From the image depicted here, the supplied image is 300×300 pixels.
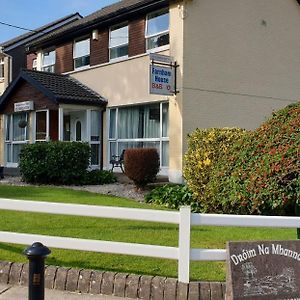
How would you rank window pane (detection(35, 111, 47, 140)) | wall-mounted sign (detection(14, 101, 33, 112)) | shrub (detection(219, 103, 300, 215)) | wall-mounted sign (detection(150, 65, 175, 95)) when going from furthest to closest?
window pane (detection(35, 111, 47, 140)) → wall-mounted sign (detection(14, 101, 33, 112)) → wall-mounted sign (detection(150, 65, 175, 95)) → shrub (detection(219, 103, 300, 215))

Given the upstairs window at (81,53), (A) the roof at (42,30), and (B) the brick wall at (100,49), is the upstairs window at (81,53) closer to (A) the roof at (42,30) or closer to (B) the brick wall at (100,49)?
(B) the brick wall at (100,49)

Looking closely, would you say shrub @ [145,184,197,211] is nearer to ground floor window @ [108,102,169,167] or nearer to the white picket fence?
ground floor window @ [108,102,169,167]

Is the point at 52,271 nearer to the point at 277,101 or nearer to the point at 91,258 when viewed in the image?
the point at 91,258

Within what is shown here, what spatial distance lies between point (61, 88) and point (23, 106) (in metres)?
2.17

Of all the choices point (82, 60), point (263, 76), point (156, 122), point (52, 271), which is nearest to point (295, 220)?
point (52, 271)

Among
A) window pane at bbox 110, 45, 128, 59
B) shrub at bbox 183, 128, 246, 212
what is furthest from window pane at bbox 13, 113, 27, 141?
shrub at bbox 183, 128, 246, 212

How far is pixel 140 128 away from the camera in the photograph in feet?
55.9

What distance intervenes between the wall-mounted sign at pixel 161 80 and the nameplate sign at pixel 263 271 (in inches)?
387

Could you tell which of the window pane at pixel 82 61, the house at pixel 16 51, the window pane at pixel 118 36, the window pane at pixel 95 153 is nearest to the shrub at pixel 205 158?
the window pane at pixel 118 36

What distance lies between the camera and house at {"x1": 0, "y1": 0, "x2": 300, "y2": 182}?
50.7 feet

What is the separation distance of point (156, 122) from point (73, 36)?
613cm

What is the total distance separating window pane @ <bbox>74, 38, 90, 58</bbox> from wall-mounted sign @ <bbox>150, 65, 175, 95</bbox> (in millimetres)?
5523

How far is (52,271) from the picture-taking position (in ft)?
17.7

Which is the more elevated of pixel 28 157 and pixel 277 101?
pixel 277 101
